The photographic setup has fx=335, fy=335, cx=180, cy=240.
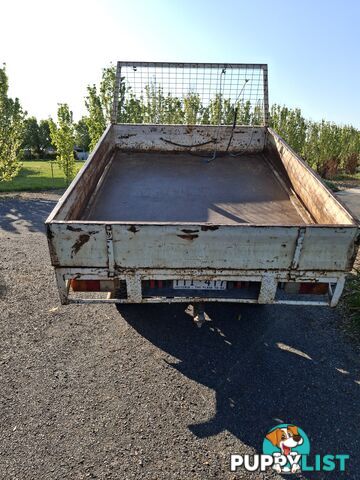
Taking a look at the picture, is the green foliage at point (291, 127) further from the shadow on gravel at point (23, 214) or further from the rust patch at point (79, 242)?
the rust patch at point (79, 242)

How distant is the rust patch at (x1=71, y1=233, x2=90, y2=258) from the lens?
2.61 m

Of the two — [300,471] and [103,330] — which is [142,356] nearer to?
[103,330]

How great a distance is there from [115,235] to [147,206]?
4.31ft

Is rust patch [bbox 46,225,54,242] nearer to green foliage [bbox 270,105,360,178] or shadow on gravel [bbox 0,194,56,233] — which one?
shadow on gravel [bbox 0,194,56,233]

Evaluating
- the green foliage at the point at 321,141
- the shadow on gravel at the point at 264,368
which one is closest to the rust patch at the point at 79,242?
the shadow on gravel at the point at 264,368

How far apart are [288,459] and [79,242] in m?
2.43

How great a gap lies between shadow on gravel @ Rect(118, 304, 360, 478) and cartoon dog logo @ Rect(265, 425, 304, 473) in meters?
0.07

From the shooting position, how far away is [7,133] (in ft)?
38.5

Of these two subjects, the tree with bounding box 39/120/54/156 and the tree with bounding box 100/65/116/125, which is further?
the tree with bounding box 39/120/54/156

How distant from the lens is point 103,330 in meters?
4.20

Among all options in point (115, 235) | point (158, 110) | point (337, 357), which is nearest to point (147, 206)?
point (115, 235)

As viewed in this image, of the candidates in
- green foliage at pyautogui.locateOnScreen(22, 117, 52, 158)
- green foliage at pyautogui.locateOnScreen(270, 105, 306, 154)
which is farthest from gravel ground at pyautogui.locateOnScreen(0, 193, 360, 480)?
green foliage at pyautogui.locateOnScreen(22, 117, 52, 158)

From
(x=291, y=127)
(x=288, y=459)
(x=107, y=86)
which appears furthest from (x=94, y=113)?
(x=288, y=459)

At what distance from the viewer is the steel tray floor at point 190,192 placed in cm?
371
